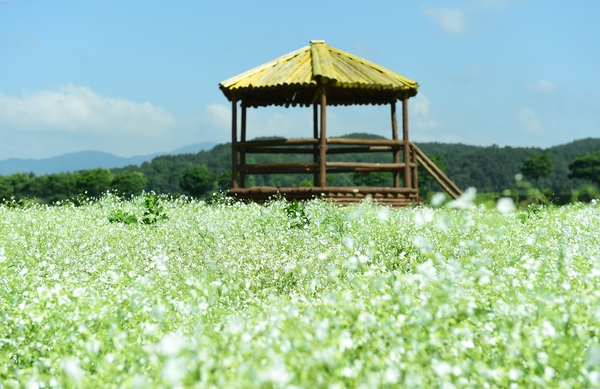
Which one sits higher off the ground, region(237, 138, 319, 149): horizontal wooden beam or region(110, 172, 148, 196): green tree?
region(237, 138, 319, 149): horizontal wooden beam

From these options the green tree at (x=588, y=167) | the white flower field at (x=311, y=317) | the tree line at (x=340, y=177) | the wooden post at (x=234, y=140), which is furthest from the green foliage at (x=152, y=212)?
the green tree at (x=588, y=167)

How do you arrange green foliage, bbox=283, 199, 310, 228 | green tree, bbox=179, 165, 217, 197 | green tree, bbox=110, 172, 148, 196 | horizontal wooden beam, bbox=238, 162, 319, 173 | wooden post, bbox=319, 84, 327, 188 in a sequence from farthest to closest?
Answer: green tree, bbox=179, 165, 217, 197, green tree, bbox=110, 172, 148, 196, horizontal wooden beam, bbox=238, 162, 319, 173, wooden post, bbox=319, 84, 327, 188, green foliage, bbox=283, 199, 310, 228

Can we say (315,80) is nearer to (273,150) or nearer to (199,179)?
(273,150)

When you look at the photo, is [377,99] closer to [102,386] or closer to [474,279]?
[474,279]

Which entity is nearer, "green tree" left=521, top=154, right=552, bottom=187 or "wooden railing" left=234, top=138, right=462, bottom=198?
"wooden railing" left=234, top=138, right=462, bottom=198

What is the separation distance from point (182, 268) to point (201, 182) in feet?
292

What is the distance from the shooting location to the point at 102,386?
3424 millimetres

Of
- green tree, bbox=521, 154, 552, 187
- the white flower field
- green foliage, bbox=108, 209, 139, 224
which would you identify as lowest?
the white flower field

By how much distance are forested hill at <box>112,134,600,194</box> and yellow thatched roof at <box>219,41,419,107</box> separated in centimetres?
7433

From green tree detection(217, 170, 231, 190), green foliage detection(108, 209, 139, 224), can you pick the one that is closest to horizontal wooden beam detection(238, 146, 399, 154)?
green foliage detection(108, 209, 139, 224)

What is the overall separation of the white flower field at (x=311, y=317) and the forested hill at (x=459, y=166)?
8509 cm

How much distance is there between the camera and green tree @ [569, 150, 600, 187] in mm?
84906

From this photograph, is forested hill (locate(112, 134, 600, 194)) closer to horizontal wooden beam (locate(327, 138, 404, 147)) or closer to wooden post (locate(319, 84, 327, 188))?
horizontal wooden beam (locate(327, 138, 404, 147))

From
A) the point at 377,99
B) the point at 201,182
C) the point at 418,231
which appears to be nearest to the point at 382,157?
the point at 201,182
